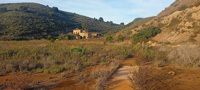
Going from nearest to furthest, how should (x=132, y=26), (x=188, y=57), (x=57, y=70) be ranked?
(x=57, y=70), (x=188, y=57), (x=132, y=26)

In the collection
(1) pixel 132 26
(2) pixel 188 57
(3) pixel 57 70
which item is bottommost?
(3) pixel 57 70

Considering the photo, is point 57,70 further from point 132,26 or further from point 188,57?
point 132,26

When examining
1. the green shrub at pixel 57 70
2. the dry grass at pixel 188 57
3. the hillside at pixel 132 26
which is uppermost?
the hillside at pixel 132 26

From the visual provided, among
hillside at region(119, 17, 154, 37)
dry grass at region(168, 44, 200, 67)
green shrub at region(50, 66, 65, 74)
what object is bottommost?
green shrub at region(50, 66, 65, 74)

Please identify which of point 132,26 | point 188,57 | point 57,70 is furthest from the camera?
point 132,26

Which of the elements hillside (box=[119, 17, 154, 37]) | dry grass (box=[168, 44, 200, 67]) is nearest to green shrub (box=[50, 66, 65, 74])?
dry grass (box=[168, 44, 200, 67])

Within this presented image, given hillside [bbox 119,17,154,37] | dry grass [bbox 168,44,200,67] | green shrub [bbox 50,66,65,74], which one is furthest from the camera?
hillside [bbox 119,17,154,37]

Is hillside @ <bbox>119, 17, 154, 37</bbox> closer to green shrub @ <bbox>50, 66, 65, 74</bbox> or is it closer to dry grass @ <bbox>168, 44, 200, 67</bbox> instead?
dry grass @ <bbox>168, 44, 200, 67</bbox>

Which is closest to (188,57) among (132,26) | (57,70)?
(57,70)

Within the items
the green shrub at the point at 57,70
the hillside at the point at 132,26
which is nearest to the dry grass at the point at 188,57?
the green shrub at the point at 57,70

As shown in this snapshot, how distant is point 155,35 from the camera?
2962 cm

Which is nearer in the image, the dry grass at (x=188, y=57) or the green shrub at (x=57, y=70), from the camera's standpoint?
the green shrub at (x=57, y=70)

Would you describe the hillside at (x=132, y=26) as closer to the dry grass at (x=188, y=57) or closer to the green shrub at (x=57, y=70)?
the dry grass at (x=188, y=57)

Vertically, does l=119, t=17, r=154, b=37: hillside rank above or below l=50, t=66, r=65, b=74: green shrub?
above
